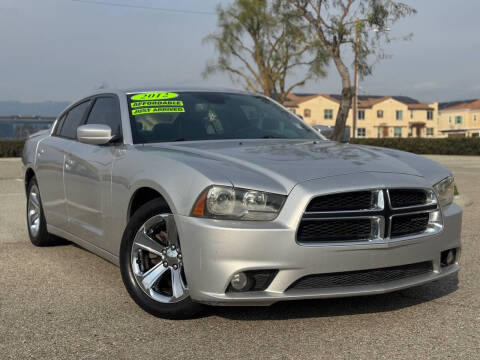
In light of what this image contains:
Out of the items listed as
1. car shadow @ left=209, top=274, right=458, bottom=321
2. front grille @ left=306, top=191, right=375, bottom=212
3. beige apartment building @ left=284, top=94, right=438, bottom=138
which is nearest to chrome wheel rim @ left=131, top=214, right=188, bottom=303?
car shadow @ left=209, top=274, right=458, bottom=321

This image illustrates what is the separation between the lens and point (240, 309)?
4129 mm

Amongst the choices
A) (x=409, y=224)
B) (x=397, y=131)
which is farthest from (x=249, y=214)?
(x=397, y=131)

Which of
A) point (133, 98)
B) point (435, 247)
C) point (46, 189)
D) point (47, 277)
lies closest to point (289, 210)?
point (435, 247)

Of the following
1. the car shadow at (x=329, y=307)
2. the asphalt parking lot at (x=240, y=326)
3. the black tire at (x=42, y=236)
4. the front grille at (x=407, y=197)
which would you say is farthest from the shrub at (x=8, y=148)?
the front grille at (x=407, y=197)

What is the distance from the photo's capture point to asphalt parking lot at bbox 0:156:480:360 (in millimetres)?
3404

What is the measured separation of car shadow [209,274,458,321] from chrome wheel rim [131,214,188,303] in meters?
0.29

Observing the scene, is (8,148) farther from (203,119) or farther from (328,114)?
(328,114)

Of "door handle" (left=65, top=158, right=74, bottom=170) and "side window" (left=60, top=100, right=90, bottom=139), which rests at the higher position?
"side window" (left=60, top=100, right=90, bottom=139)

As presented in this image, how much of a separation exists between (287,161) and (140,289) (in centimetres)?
123

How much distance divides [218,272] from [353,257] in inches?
29.4

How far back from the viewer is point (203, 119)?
5145 millimetres

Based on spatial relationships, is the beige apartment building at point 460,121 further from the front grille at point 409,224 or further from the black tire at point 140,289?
the black tire at point 140,289

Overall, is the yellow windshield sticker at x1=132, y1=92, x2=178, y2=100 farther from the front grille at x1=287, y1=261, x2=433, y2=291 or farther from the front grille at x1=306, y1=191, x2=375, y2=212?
the front grille at x1=287, y1=261, x2=433, y2=291

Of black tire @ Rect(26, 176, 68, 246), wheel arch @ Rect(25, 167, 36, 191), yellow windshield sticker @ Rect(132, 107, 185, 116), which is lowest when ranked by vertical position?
black tire @ Rect(26, 176, 68, 246)
